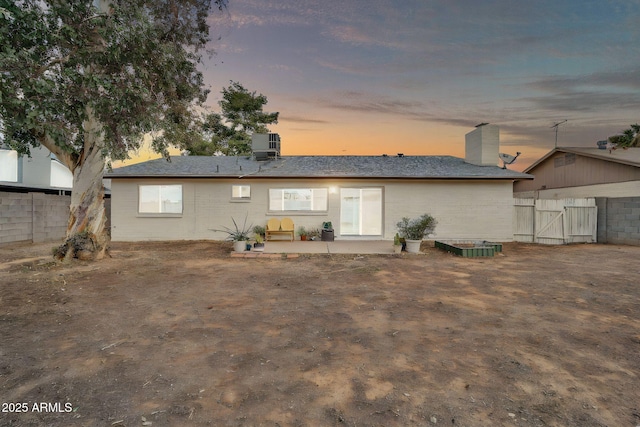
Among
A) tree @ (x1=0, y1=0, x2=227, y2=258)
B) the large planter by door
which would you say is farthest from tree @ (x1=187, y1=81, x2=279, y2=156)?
the large planter by door

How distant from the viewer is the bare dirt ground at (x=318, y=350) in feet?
7.50

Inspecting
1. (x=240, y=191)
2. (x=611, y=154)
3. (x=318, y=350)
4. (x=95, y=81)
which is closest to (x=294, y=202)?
(x=240, y=191)

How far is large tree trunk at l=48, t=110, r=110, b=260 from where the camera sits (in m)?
8.38

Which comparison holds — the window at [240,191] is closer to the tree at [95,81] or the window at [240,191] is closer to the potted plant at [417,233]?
the tree at [95,81]

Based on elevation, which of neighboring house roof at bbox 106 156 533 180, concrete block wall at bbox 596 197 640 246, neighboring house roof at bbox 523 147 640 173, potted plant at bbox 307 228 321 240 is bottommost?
potted plant at bbox 307 228 321 240

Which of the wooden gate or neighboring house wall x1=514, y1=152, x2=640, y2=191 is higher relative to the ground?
neighboring house wall x1=514, y1=152, x2=640, y2=191

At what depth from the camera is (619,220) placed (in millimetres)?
12359

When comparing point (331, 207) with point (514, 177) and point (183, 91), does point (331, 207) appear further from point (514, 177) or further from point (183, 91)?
point (514, 177)

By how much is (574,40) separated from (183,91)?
1517cm

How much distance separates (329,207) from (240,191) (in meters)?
3.84

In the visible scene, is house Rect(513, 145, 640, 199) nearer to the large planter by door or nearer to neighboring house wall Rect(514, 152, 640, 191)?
neighboring house wall Rect(514, 152, 640, 191)

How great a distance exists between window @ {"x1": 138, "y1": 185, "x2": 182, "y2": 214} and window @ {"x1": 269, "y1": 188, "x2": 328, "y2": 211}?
4.08 m

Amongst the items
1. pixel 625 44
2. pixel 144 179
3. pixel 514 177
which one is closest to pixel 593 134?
pixel 625 44

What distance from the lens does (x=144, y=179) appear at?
41.1 feet
